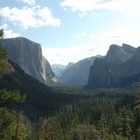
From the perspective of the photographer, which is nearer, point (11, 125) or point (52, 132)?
point (11, 125)

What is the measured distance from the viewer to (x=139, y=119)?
123 meters

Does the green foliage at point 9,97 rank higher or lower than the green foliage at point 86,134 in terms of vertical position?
higher

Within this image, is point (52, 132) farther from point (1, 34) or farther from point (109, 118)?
point (1, 34)

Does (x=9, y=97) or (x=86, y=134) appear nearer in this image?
(x=9, y=97)

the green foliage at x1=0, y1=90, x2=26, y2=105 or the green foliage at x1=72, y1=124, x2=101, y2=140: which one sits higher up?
the green foliage at x1=0, y1=90, x2=26, y2=105

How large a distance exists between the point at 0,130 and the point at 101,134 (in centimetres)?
10537

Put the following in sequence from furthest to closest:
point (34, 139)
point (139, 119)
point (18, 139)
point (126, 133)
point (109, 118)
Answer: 1. point (109, 118)
2. point (34, 139)
3. point (139, 119)
4. point (126, 133)
5. point (18, 139)

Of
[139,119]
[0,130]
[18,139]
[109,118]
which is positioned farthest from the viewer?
[109,118]

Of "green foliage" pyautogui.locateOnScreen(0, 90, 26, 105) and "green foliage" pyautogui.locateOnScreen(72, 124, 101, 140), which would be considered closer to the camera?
"green foliage" pyautogui.locateOnScreen(0, 90, 26, 105)

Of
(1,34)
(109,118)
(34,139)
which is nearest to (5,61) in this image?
(1,34)

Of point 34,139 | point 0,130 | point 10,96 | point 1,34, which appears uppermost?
point 1,34

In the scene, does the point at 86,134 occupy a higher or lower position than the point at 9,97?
lower

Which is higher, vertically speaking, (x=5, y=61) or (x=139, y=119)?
(x=5, y=61)

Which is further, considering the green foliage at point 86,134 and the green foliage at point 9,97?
the green foliage at point 86,134
